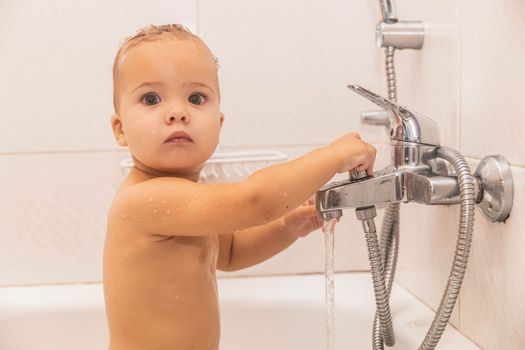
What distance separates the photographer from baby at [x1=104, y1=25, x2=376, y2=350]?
2.49 ft

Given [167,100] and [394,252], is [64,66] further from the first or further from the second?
[394,252]

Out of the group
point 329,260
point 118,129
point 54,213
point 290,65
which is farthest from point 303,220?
point 54,213

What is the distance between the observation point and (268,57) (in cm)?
128

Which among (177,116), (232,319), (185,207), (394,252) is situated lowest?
(232,319)

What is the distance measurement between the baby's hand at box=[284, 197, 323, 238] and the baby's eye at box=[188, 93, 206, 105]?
217 mm

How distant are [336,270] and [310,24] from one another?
0.48 meters

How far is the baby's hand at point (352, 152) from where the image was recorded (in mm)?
769

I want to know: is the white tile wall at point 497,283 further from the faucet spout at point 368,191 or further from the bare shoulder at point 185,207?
the bare shoulder at point 185,207

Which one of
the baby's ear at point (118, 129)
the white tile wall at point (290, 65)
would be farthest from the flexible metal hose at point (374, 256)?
the white tile wall at point (290, 65)

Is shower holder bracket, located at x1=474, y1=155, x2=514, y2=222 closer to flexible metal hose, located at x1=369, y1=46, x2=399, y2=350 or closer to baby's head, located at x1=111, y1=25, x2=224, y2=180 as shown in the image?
flexible metal hose, located at x1=369, y1=46, x2=399, y2=350

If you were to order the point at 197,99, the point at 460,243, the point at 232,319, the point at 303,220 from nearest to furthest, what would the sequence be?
1. the point at 460,243
2. the point at 197,99
3. the point at 303,220
4. the point at 232,319

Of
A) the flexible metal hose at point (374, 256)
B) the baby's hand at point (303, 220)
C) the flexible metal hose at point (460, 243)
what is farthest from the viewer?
the baby's hand at point (303, 220)

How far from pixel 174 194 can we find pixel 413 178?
0.28m

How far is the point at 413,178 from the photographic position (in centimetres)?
79
